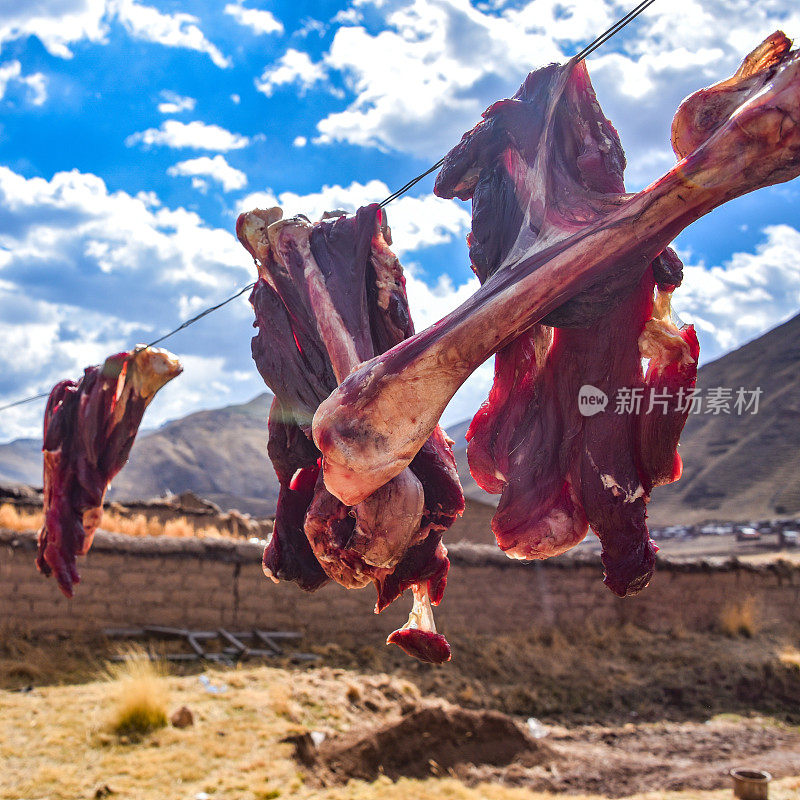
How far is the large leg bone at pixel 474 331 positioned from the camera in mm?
1597

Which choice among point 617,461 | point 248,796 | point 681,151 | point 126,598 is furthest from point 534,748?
point 681,151

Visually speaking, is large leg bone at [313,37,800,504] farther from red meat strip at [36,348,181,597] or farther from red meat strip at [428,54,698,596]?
red meat strip at [36,348,181,597]

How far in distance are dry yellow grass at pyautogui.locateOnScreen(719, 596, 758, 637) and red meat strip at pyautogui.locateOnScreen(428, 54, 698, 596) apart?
13.3 m

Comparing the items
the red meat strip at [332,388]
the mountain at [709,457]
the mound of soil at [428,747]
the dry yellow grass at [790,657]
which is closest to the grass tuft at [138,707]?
the mound of soil at [428,747]

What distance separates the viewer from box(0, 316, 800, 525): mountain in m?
49.3

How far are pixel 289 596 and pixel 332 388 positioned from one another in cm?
1026

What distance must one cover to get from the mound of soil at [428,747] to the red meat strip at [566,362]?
6426 mm

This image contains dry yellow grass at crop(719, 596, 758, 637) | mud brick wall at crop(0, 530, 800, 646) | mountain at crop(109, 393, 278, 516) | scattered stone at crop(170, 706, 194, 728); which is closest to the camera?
scattered stone at crop(170, 706, 194, 728)

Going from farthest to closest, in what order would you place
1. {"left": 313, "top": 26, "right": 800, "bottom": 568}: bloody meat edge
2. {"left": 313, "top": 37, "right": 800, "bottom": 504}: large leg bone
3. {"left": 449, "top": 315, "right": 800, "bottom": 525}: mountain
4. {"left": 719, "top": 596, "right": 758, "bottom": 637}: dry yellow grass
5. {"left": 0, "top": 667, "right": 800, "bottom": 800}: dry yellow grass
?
{"left": 449, "top": 315, "right": 800, "bottom": 525}: mountain → {"left": 719, "top": 596, "right": 758, "bottom": 637}: dry yellow grass → {"left": 0, "top": 667, "right": 800, "bottom": 800}: dry yellow grass → {"left": 313, "top": 37, "right": 800, "bottom": 504}: large leg bone → {"left": 313, "top": 26, "right": 800, "bottom": 568}: bloody meat edge

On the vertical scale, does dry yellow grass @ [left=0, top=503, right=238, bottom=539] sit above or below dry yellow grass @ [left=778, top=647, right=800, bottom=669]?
above

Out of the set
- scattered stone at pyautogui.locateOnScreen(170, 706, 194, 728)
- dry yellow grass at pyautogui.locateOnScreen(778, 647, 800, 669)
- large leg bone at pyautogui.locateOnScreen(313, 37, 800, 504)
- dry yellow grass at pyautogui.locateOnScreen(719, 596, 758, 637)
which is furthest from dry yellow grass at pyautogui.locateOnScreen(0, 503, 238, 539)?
large leg bone at pyautogui.locateOnScreen(313, 37, 800, 504)

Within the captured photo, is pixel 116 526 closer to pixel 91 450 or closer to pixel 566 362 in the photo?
pixel 91 450

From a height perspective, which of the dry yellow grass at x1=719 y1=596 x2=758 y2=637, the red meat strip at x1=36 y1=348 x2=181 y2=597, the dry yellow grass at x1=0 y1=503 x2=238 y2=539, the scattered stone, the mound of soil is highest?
the red meat strip at x1=36 y1=348 x2=181 y2=597

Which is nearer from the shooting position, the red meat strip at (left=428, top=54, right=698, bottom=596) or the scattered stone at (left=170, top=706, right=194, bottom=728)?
the red meat strip at (left=428, top=54, right=698, bottom=596)
